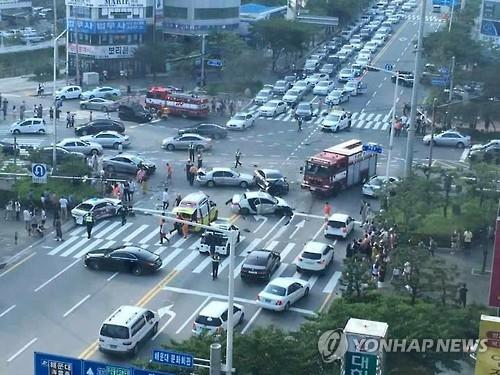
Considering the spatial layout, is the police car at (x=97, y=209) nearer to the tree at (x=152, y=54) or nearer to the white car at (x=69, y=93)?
the white car at (x=69, y=93)

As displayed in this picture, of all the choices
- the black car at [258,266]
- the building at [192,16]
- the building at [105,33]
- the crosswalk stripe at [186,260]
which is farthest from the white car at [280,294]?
the building at [192,16]

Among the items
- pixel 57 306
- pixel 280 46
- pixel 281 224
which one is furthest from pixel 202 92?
pixel 57 306

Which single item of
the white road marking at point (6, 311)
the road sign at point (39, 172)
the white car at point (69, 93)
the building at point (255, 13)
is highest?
the building at point (255, 13)

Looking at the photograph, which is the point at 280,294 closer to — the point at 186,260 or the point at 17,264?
the point at 186,260

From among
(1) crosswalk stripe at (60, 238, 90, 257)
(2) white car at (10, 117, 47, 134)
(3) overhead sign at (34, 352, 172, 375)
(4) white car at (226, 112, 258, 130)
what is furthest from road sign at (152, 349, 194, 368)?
(4) white car at (226, 112, 258, 130)

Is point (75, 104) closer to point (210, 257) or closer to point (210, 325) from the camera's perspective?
point (210, 257)
